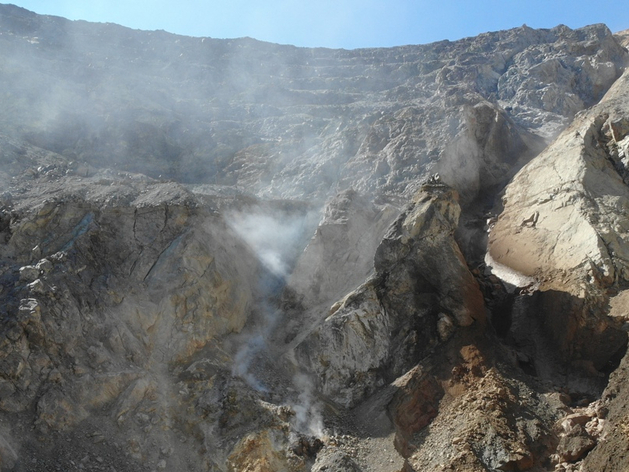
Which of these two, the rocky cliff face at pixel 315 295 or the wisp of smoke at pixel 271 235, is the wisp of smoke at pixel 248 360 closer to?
the rocky cliff face at pixel 315 295

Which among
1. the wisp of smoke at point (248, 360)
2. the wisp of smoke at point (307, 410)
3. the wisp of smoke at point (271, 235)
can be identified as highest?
the wisp of smoke at point (271, 235)

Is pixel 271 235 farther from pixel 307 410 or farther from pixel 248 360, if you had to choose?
pixel 307 410

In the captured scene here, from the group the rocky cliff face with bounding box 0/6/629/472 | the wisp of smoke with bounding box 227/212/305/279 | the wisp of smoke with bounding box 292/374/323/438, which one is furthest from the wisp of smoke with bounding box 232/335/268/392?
the wisp of smoke with bounding box 227/212/305/279

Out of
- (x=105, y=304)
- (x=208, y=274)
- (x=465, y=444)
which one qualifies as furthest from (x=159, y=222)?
(x=465, y=444)

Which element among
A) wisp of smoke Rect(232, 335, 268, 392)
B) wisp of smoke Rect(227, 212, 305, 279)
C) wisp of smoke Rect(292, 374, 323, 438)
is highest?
wisp of smoke Rect(227, 212, 305, 279)

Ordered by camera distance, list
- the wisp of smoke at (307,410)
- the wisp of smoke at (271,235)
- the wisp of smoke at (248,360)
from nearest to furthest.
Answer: the wisp of smoke at (307,410) < the wisp of smoke at (248,360) < the wisp of smoke at (271,235)

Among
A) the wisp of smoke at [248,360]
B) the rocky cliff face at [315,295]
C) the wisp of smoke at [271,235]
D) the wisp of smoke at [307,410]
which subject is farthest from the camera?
the wisp of smoke at [271,235]

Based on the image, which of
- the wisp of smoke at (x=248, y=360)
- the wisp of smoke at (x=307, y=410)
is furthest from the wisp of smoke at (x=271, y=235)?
the wisp of smoke at (x=307, y=410)

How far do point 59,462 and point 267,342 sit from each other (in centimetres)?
900

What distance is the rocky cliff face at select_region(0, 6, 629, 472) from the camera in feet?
57.6

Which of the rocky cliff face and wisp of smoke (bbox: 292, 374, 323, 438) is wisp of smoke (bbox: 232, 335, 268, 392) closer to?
the rocky cliff face

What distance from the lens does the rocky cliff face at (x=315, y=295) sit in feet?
57.6

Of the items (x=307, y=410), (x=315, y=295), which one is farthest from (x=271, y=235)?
(x=307, y=410)

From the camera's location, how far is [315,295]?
24984 millimetres
